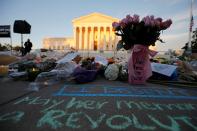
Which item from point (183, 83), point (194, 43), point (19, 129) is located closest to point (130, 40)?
point (183, 83)

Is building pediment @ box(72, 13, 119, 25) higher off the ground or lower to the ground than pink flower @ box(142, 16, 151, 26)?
higher

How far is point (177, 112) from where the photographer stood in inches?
138

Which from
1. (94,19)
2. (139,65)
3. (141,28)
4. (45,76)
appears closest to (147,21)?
(141,28)

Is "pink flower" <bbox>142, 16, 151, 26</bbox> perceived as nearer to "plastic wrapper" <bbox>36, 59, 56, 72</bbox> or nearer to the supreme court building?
"plastic wrapper" <bbox>36, 59, 56, 72</bbox>

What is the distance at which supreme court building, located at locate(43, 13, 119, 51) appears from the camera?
63656mm

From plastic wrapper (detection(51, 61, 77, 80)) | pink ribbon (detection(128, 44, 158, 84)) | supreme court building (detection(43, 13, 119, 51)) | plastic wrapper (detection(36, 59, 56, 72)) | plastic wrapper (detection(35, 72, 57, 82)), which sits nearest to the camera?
pink ribbon (detection(128, 44, 158, 84))

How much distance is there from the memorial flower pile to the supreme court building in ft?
183

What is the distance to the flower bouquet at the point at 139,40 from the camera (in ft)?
21.1

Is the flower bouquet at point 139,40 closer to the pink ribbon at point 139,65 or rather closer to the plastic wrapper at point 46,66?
the pink ribbon at point 139,65

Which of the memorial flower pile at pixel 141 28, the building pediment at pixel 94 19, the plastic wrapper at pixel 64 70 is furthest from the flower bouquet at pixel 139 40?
the building pediment at pixel 94 19

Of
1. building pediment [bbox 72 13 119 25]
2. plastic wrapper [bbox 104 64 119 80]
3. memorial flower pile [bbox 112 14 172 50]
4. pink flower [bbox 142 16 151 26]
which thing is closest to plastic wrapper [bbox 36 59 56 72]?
plastic wrapper [bbox 104 64 119 80]

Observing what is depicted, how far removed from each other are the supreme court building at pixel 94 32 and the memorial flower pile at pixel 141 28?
183 feet

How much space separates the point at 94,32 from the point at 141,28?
61533 millimetres

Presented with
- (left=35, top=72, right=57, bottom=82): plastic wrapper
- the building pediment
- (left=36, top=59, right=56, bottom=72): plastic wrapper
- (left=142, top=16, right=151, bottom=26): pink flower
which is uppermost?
the building pediment
